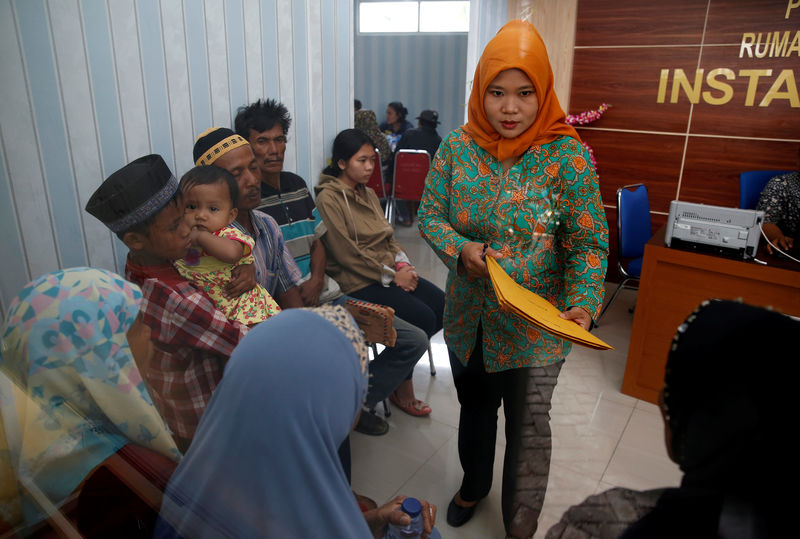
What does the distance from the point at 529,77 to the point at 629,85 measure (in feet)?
8.61

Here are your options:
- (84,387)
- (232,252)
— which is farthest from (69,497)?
(232,252)

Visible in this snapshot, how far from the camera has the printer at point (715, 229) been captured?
0.79 meters

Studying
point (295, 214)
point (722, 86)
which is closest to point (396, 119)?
point (722, 86)

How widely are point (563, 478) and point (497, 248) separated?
41cm

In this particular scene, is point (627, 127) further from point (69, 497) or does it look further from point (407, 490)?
point (69, 497)

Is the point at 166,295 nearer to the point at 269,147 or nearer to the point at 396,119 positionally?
the point at 269,147

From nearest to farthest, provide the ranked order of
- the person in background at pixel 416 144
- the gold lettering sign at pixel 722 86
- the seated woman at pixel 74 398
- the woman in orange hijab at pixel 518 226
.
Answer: the seated woman at pixel 74 398
the woman in orange hijab at pixel 518 226
the person in background at pixel 416 144
the gold lettering sign at pixel 722 86

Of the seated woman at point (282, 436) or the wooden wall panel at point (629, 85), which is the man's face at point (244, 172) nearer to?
the seated woman at point (282, 436)

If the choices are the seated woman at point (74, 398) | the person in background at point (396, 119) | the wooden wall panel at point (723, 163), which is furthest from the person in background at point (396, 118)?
the seated woman at point (74, 398)

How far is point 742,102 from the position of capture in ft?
9.18

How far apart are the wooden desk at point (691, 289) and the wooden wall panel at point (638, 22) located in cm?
206

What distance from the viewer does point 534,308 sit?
803mm

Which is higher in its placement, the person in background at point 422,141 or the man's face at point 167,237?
the man's face at point 167,237

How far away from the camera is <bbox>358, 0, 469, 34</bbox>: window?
22.0ft
